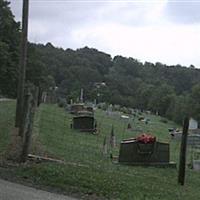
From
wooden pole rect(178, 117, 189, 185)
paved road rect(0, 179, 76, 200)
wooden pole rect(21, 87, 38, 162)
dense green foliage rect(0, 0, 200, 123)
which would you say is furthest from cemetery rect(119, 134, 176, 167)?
dense green foliage rect(0, 0, 200, 123)

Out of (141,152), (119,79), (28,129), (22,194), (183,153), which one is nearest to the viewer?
(22,194)

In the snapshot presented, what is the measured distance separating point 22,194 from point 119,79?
5477 inches

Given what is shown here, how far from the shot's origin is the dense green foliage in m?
99.9

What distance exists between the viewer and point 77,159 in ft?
51.4

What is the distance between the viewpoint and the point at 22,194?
9.64m

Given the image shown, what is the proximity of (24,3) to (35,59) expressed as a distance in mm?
57818

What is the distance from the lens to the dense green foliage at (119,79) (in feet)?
328

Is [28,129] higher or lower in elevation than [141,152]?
higher

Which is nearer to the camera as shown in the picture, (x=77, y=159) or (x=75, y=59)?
(x=77, y=159)

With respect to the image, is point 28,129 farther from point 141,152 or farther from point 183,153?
point 141,152

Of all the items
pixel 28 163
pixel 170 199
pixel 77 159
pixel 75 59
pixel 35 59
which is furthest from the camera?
pixel 75 59

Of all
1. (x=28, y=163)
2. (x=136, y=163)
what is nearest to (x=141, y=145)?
(x=136, y=163)

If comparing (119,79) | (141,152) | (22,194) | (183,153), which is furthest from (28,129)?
(119,79)

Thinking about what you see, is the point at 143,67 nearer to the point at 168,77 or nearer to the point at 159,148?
the point at 168,77
